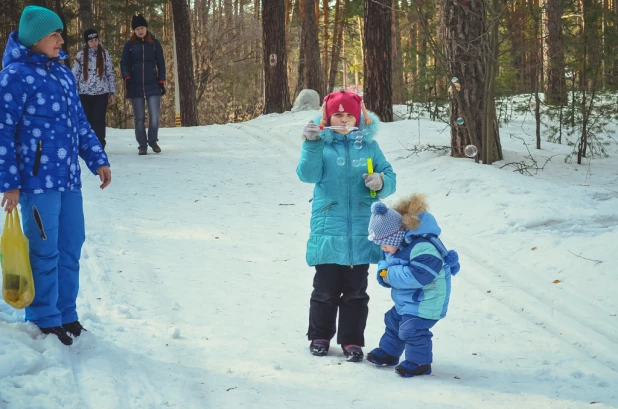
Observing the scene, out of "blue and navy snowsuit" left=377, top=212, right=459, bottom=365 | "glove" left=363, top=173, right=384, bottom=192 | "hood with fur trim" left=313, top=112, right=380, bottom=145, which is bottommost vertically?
"blue and navy snowsuit" left=377, top=212, right=459, bottom=365

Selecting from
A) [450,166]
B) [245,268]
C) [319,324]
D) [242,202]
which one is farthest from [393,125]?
[319,324]

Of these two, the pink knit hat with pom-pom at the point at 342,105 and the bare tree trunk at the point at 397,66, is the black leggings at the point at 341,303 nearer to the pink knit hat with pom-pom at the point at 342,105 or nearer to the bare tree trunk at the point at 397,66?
the pink knit hat with pom-pom at the point at 342,105

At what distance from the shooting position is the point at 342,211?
4.42m

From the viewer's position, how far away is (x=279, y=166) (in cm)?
1115

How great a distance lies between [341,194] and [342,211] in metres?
0.11

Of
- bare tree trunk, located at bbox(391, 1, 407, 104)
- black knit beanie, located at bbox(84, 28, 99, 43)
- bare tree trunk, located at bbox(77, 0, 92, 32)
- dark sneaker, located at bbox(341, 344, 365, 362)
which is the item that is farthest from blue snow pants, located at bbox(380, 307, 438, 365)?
bare tree trunk, located at bbox(391, 1, 407, 104)

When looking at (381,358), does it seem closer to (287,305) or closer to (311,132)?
(287,305)

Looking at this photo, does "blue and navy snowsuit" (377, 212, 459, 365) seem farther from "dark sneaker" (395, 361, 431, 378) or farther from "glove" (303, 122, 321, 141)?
"glove" (303, 122, 321, 141)

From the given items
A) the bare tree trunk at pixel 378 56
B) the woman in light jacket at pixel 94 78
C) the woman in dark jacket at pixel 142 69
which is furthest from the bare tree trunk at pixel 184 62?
the woman in light jacket at pixel 94 78

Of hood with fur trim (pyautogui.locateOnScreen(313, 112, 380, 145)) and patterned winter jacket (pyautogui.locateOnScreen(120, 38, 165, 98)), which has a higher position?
patterned winter jacket (pyautogui.locateOnScreen(120, 38, 165, 98))

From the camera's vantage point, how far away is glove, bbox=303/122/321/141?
4293mm

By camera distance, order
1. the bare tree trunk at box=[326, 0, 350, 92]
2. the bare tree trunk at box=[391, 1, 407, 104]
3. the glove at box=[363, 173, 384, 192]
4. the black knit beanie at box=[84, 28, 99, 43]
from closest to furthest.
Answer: the glove at box=[363, 173, 384, 192], the black knit beanie at box=[84, 28, 99, 43], the bare tree trunk at box=[391, 1, 407, 104], the bare tree trunk at box=[326, 0, 350, 92]

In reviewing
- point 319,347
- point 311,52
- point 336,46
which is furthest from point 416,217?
point 336,46

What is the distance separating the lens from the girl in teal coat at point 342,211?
172 inches
